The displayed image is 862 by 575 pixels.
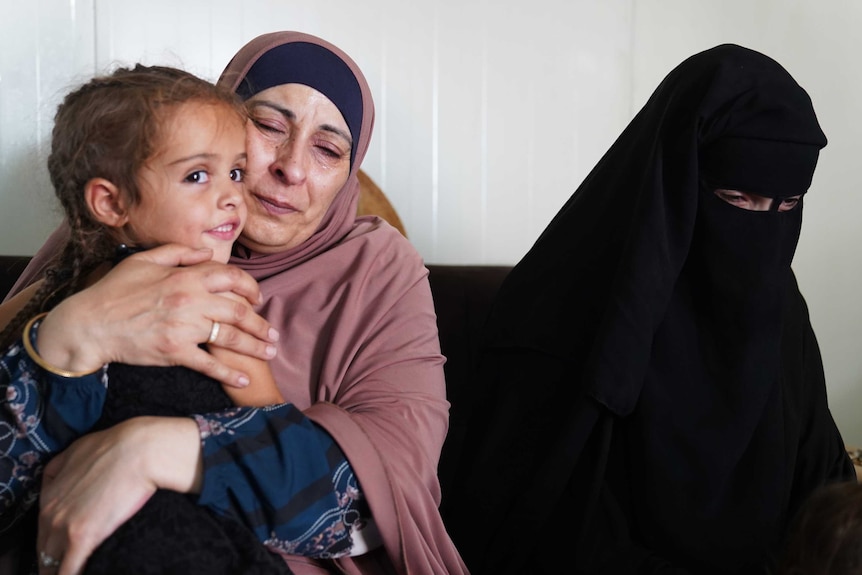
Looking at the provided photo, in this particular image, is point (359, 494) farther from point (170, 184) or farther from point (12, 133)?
point (12, 133)

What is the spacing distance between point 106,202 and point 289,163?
398 mm

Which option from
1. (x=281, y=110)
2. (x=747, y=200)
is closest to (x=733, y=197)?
(x=747, y=200)

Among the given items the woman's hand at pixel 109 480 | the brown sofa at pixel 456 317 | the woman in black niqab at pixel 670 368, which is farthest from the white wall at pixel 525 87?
the woman's hand at pixel 109 480

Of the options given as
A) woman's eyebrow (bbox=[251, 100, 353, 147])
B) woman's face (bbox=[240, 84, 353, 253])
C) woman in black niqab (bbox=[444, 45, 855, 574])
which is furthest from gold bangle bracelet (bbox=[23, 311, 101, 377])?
woman in black niqab (bbox=[444, 45, 855, 574])

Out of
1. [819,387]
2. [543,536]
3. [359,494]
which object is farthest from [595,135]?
[359,494]

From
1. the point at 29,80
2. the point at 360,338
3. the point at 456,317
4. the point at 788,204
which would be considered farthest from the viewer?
the point at 29,80

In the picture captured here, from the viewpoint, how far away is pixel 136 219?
1.45 m

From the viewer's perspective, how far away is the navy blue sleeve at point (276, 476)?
1.34 metres

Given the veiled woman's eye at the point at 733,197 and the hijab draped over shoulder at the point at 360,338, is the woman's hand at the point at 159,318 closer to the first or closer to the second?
the hijab draped over shoulder at the point at 360,338

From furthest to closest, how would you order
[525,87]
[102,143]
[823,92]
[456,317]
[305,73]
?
[823,92] < [525,87] < [456,317] < [305,73] < [102,143]

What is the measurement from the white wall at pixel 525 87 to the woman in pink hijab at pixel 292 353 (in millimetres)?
2093

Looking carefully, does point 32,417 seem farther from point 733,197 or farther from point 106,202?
point 733,197

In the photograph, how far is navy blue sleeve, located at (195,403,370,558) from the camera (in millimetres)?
1344

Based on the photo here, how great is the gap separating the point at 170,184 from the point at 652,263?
939 mm
